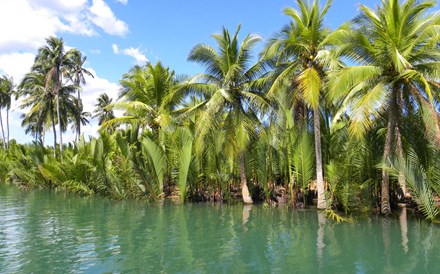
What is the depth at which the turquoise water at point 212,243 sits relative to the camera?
28.6 ft

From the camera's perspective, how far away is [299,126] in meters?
17.9

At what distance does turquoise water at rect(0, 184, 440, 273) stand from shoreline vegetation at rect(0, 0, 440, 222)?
1935 mm

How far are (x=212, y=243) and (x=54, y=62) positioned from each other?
116 feet

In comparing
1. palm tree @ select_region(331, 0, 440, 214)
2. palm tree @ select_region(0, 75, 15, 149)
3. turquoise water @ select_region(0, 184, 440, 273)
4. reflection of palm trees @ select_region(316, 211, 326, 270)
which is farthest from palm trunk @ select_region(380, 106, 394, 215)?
palm tree @ select_region(0, 75, 15, 149)

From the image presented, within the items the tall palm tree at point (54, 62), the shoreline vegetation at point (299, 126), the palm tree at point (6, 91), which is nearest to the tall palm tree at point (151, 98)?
the shoreline vegetation at point (299, 126)

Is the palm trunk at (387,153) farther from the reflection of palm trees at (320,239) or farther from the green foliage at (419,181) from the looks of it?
the reflection of palm trees at (320,239)

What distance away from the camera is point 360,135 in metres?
13.3

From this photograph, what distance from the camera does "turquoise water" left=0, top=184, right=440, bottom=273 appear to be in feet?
28.6

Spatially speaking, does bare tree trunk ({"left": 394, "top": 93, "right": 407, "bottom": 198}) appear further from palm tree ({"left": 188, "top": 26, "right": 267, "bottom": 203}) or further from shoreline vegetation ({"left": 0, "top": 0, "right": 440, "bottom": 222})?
palm tree ({"left": 188, "top": 26, "right": 267, "bottom": 203})

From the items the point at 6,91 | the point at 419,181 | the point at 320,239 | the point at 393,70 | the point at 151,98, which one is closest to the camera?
the point at 320,239

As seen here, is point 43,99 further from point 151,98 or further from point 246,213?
point 246,213

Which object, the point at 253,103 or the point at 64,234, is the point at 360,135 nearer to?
the point at 253,103

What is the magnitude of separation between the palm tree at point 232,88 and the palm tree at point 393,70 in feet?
17.9

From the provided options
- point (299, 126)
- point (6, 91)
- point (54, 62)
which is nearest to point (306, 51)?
point (299, 126)
